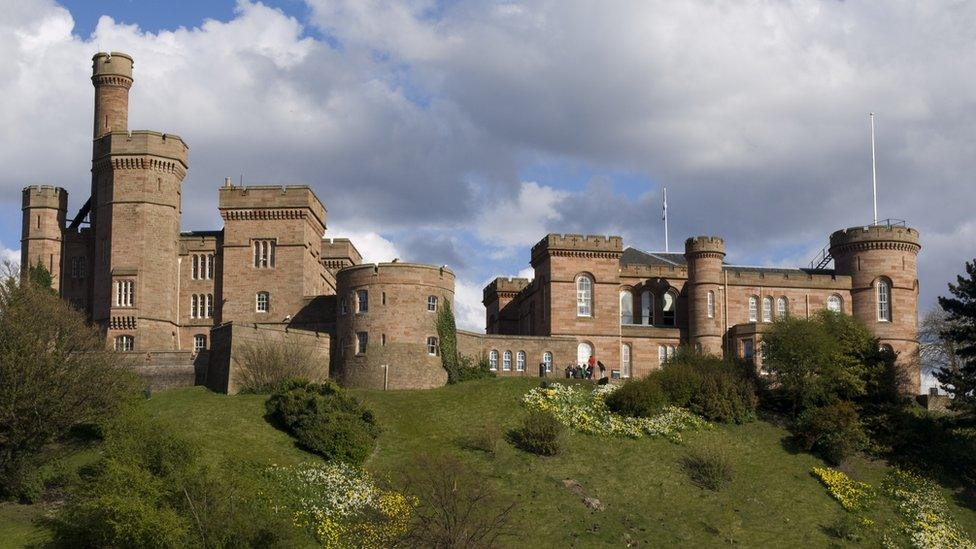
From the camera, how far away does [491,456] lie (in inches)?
2229

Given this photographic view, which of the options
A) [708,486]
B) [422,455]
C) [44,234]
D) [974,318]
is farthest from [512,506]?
[44,234]

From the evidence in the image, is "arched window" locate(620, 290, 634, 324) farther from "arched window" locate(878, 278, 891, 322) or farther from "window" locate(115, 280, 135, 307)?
"window" locate(115, 280, 135, 307)

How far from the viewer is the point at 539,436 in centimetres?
5791

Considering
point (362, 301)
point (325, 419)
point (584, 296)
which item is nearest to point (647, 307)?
point (584, 296)

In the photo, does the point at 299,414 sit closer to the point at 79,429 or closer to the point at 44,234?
the point at 79,429

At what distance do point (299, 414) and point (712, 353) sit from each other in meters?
27.4

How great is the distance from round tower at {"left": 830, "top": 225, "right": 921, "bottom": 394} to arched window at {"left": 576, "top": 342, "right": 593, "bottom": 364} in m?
16.4

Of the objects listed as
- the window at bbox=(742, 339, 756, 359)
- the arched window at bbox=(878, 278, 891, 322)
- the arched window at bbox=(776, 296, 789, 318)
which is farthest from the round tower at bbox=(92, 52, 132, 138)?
the arched window at bbox=(878, 278, 891, 322)

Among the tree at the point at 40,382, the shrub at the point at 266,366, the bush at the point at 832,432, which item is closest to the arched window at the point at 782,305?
the bush at the point at 832,432

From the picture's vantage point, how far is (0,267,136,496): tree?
170ft

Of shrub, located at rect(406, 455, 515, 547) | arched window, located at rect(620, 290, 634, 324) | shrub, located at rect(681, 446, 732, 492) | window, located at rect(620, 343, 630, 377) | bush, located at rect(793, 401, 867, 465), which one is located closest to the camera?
shrub, located at rect(406, 455, 515, 547)

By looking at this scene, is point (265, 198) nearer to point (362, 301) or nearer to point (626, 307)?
point (362, 301)

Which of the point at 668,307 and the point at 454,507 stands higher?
the point at 668,307

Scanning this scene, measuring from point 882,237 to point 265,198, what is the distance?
3696 centimetres
